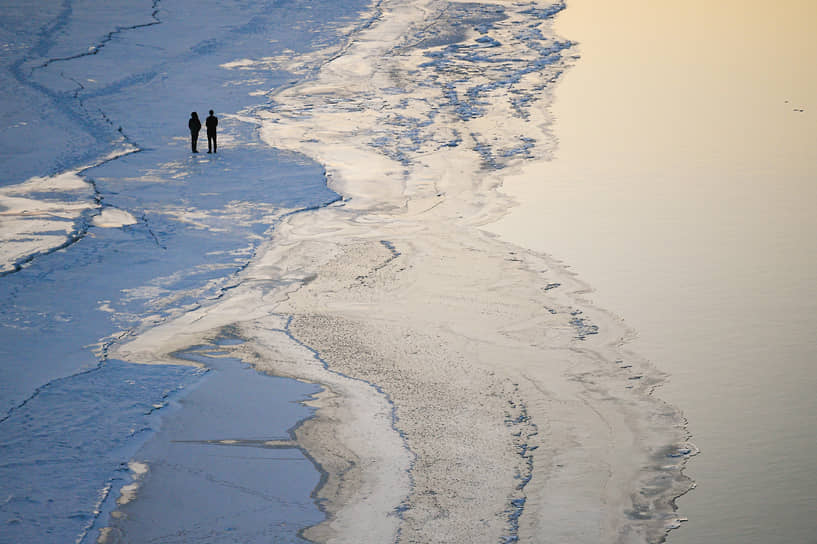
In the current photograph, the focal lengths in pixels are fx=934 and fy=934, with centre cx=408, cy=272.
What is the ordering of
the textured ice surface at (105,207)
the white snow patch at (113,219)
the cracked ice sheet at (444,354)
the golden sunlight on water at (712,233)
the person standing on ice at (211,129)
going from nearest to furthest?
the cracked ice sheet at (444,354) < the textured ice surface at (105,207) < the golden sunlight on water at (712,233) < the white snow patch at (113,219) < the person standing on ice at (211,129)

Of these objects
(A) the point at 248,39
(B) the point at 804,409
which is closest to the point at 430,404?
(B) the point at 804,409

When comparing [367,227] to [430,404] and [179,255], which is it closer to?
[179,255]

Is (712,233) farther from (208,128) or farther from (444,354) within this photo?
(208,128)

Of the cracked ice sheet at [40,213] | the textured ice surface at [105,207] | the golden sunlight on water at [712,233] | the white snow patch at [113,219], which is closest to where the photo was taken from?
the textured ice surface at [105,207]

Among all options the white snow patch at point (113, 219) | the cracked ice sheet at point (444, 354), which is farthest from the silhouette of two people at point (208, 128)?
the white snow patch at point (113, 219)

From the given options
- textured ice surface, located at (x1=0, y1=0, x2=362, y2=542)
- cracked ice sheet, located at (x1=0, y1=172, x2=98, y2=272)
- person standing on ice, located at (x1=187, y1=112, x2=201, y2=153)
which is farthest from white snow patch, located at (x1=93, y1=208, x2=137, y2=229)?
person standing on ice, located at (x1=187, y1=112, x2=201, y2=153)

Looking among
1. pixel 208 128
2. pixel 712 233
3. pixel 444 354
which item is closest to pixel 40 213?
pixel 208 128

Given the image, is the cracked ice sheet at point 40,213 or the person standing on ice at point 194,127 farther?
the person standing on ice at point 194,127

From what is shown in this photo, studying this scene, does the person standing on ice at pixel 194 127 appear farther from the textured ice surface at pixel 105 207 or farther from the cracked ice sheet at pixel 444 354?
the cracked ice sheet at pixel 444 354
